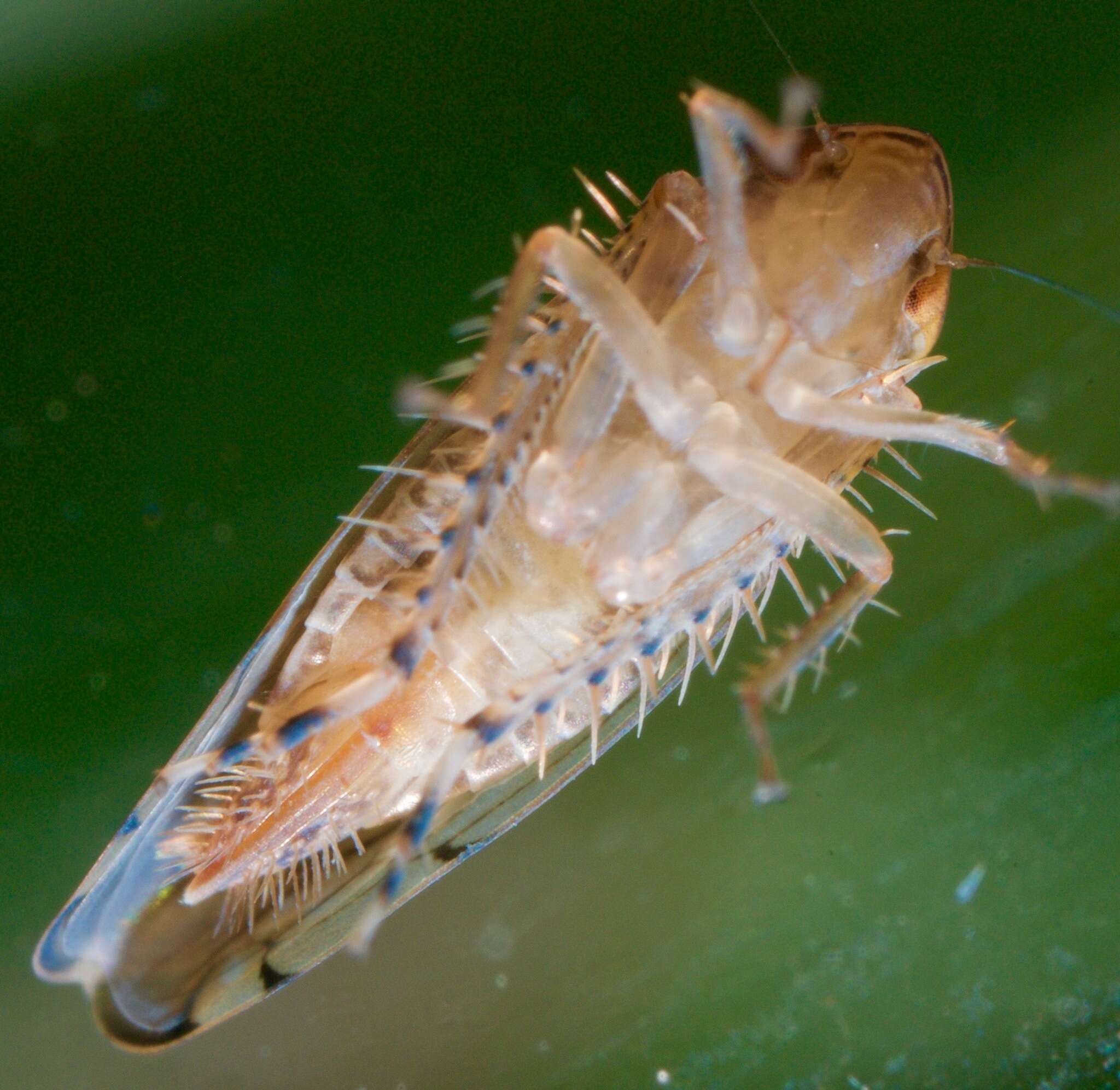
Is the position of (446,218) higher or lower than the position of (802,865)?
higher

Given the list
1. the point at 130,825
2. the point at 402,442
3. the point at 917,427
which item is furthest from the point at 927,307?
the point at 130,825

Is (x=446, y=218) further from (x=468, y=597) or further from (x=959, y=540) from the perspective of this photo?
(x=959, y=540)

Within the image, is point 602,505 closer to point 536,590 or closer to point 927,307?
point 536,590

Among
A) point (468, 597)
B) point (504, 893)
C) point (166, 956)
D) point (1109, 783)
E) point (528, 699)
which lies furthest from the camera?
point (504, 893)

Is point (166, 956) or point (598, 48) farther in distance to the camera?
point (598, 48)

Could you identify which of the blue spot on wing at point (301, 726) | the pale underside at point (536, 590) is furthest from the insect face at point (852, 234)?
the blue spot on wing at point (301, 726)

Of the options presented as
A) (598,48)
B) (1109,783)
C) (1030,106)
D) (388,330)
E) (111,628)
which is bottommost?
(1109,783)

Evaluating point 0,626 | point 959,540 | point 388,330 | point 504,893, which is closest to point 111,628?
point 0,626
